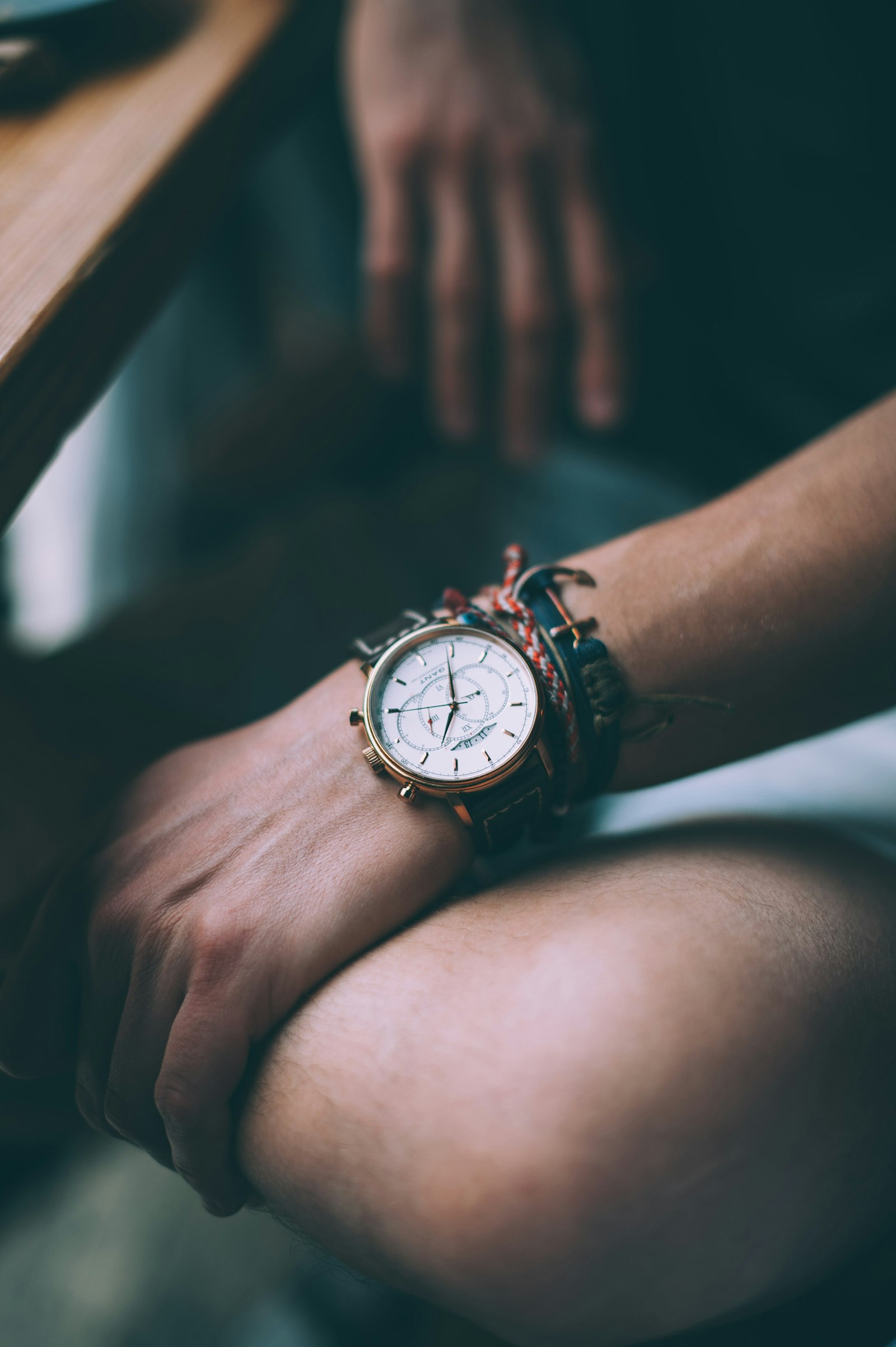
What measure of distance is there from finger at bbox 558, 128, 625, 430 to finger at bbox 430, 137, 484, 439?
118 mm

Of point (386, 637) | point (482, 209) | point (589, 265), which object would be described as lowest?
point (386, 637)

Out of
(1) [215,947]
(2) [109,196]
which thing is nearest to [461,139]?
(2) [109,196]

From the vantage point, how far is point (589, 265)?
1.02 metres

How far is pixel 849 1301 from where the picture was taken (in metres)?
0.59

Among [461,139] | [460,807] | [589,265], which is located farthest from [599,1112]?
[461,139]

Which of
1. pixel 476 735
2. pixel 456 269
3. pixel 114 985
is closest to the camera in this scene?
pixel 114 985

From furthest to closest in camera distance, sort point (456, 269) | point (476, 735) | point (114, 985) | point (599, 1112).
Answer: point (456, 269) < point (476, 735) < point (114, 985) < point (599, 1112)

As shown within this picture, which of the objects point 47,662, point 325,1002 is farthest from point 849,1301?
point 47,662

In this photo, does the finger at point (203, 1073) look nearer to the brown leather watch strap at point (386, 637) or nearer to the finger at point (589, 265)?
the brown leather watch strap at point (386, 637)

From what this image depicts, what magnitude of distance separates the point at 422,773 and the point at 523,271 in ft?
2.26

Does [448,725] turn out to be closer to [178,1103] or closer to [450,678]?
[450,678]

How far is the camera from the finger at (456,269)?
A: 1.01 m

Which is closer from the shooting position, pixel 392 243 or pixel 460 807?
pixel 460 807

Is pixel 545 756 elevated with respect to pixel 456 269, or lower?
lower
